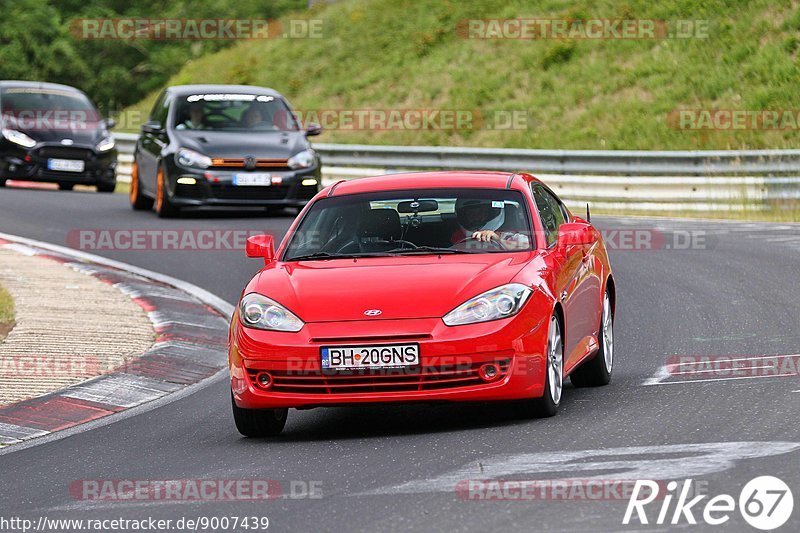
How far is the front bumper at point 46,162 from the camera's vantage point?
25406mm

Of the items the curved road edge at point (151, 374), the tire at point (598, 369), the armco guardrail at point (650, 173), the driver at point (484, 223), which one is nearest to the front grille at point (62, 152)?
the armco guardrail at point (650, 173)

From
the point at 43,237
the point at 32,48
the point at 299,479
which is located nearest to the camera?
the point at 299,479

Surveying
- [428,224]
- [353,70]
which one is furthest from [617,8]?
[428,224]

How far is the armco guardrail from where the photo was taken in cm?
2292

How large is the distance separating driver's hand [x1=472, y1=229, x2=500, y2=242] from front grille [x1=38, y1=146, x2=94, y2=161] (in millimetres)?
17301

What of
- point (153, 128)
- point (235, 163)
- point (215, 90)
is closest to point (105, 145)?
point (215, 90)

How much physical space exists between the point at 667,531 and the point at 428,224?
3838 millimetres

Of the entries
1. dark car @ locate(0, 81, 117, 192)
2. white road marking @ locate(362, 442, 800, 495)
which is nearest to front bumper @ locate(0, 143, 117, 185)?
dark car @ locate(0, 81, 117, 192)

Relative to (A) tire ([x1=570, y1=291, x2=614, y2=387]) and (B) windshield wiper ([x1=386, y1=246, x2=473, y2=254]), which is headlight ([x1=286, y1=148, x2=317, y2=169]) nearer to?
(A) tire ([x1=570, y1=291, x2=614, y2=387])

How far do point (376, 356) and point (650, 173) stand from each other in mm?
17934

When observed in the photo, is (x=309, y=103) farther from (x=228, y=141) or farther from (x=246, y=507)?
(x=246, y=507)

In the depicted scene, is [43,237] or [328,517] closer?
[328,517]

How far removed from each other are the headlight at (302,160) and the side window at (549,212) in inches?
411

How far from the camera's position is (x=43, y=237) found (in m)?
19.2
